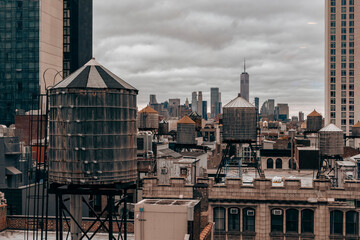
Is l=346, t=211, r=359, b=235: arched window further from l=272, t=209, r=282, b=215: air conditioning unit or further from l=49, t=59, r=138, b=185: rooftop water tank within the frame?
l=49, t=59, r=138, b=185: rooftop water tank

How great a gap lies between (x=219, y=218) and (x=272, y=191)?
480cm

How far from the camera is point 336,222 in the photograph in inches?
1390

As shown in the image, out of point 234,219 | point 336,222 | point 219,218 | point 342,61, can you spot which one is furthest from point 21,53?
point 336,222

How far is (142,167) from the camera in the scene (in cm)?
5184

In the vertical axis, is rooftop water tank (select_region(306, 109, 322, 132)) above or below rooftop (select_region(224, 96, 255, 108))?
below

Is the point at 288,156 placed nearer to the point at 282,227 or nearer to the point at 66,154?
the point at 282,227

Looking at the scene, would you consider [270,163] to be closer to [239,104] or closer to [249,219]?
[239,104]

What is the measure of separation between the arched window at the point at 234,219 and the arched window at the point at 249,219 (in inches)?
19.3

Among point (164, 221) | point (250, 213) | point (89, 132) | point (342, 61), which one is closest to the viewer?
point (89, 132)

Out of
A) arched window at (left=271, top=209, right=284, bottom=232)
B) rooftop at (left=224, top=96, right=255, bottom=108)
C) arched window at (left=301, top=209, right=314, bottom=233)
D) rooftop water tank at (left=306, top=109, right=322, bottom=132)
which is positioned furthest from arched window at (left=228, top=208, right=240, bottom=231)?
rooftop water tank at (left=306, top=109, right=322, bottom=132)

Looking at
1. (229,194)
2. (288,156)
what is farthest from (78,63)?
(229,194)

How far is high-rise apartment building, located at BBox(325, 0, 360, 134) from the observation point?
457 ft

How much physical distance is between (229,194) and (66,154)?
21.2 m

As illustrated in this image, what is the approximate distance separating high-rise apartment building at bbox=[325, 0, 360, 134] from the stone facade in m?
115
